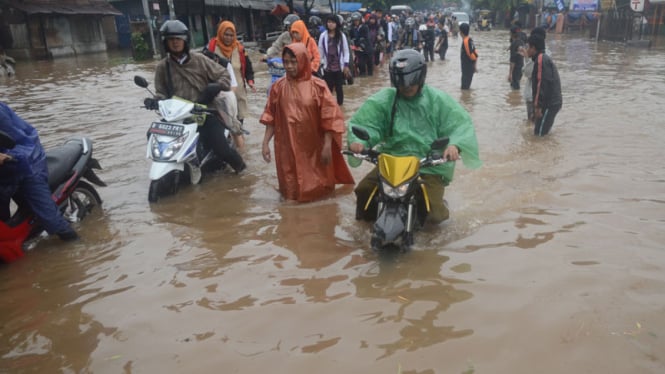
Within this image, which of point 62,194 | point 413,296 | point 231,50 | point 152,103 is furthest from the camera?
point 231,50

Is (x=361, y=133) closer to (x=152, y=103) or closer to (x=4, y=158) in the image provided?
(x=4, y=158)

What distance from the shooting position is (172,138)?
202 inches

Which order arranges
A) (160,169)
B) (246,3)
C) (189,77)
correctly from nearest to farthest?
(160,169)
(189,77)
(246,3)

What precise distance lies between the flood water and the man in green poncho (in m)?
0.48

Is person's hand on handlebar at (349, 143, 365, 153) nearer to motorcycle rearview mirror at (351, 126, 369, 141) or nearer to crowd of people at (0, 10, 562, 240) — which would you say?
crowd of people at (0, 10, 562, 240)

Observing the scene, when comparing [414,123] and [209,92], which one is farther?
[209,92]

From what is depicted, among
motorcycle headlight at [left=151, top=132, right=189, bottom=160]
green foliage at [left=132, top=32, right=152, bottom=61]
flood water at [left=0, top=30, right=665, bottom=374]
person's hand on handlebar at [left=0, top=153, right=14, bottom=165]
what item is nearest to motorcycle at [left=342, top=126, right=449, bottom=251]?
flood water at [left=0, top=30, right=665, bottom=374]

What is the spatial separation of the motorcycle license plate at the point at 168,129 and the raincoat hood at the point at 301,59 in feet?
4.01

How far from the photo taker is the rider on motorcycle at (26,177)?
3879mm

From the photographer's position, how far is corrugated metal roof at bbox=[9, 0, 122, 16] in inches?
954

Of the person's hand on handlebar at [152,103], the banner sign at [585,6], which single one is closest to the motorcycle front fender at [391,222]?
the person's hand on handlebar at [152,103]

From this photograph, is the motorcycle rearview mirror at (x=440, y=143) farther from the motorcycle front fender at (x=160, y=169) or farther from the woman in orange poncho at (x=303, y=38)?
the woman in orange poncho at (x=303, y=38)

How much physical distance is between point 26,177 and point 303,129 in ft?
7.64

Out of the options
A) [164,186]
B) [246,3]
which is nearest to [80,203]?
[164,186]
